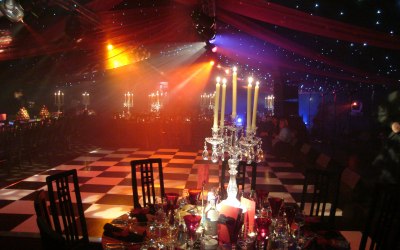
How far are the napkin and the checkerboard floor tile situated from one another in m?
0.79

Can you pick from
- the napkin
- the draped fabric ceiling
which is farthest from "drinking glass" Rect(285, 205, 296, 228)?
the draped fabric ceiling

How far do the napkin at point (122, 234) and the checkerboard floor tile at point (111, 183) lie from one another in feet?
2.61

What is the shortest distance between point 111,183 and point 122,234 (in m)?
3.71

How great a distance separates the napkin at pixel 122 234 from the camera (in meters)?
1.92

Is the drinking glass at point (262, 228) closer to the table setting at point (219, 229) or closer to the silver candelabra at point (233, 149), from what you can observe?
the table setting at point (219, 229)

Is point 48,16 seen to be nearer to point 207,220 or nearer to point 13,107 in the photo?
point 207,220

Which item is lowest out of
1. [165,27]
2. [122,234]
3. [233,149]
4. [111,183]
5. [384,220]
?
[111,183]

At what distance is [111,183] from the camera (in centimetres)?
550

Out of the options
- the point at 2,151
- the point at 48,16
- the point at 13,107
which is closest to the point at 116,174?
the point at 2,151

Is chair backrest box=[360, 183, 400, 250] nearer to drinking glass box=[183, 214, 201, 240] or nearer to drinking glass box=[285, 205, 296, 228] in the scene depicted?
drinking glass box=[285, 205, 296, 228]

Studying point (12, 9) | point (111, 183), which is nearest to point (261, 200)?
point (111, 183)

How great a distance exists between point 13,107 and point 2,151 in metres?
8.23

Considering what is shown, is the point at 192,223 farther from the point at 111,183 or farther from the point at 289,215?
the point at 111,183

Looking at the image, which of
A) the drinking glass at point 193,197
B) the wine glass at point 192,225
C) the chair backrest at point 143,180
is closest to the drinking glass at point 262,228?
the wine glass at point 192,225
